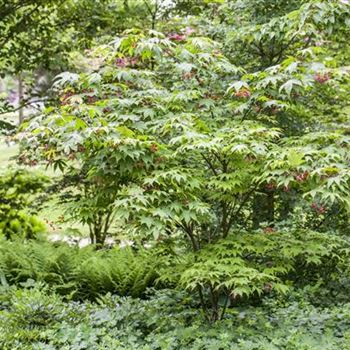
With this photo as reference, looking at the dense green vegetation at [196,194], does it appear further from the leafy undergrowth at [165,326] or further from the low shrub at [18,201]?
the low shrub at [18,201]

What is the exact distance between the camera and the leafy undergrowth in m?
2.92

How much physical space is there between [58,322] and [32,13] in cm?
443

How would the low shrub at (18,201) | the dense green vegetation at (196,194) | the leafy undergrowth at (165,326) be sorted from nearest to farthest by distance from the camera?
the dense green vegetation at (196,194)
the leafy undergrowth at (165,326)
the low shrub at (18,201)

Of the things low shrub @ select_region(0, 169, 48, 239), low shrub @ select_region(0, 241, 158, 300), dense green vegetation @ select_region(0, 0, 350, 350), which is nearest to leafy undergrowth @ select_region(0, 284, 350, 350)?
dense green vegetation @ select_region(0, 0, 350, 350)

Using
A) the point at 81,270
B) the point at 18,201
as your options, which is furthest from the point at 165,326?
the point at 18,201

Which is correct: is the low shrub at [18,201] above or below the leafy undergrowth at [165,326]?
below

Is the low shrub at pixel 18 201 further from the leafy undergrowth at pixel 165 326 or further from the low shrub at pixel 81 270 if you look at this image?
the leafy undergrowth at pixel 165 326

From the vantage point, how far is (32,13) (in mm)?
6301

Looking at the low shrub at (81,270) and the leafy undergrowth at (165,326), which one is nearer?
the leafy undergrowth at (165,326)

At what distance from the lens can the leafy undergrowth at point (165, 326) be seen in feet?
9.58

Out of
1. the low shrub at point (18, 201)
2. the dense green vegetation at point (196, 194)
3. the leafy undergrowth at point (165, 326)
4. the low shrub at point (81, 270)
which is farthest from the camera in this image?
the low shrub at point (18, 201)

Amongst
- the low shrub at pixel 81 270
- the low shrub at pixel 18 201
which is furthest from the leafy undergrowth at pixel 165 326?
the low shrub at pixel 18 201

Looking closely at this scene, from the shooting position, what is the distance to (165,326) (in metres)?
3.33

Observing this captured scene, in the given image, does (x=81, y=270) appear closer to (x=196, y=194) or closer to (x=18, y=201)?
(x=196, y=194)
